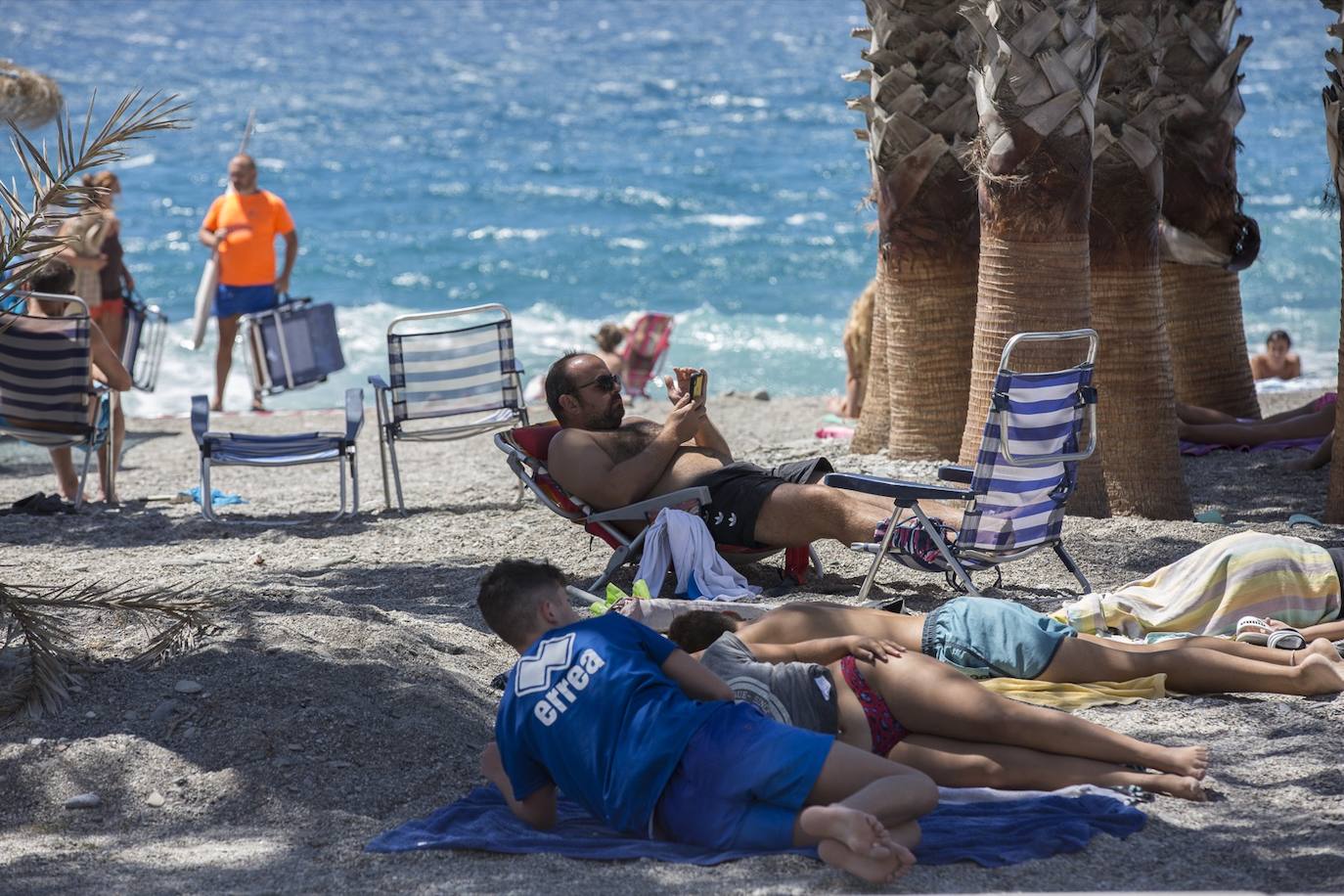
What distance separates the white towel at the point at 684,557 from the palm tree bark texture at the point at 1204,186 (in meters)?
3.89

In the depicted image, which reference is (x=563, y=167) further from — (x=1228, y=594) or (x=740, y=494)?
(x=1228, y=594)

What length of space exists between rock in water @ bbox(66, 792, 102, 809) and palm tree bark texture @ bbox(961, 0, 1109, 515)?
13.0ft

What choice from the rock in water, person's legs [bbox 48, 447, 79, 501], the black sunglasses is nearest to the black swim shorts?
the black sunglasses

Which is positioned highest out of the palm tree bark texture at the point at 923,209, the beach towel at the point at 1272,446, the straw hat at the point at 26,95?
the straw hat at the point at 26,95

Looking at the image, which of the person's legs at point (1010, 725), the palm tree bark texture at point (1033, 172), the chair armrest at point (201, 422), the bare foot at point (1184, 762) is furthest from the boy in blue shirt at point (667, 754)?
the chair armrest at point (201, 422)

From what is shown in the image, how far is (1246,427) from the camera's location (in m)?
8.31

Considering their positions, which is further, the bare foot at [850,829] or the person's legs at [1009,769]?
the person's legs at [1009,769]

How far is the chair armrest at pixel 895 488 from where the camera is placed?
5203mm

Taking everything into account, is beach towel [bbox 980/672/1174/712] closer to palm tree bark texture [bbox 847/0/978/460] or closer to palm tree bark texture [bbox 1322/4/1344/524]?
palm tree bark texture [bbox 1322/4/1344/524]

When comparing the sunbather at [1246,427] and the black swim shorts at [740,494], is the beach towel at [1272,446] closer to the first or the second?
the sunbather at [1246,427]

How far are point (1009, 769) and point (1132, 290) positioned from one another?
366 centimetres

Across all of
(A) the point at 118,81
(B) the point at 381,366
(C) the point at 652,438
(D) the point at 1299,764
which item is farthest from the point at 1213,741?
(A) the point at 118,81

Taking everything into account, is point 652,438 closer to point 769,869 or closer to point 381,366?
point 769,869

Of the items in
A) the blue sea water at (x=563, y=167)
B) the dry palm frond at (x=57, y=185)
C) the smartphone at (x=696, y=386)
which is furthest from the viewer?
the blue sea water at (x=563, y=167)
